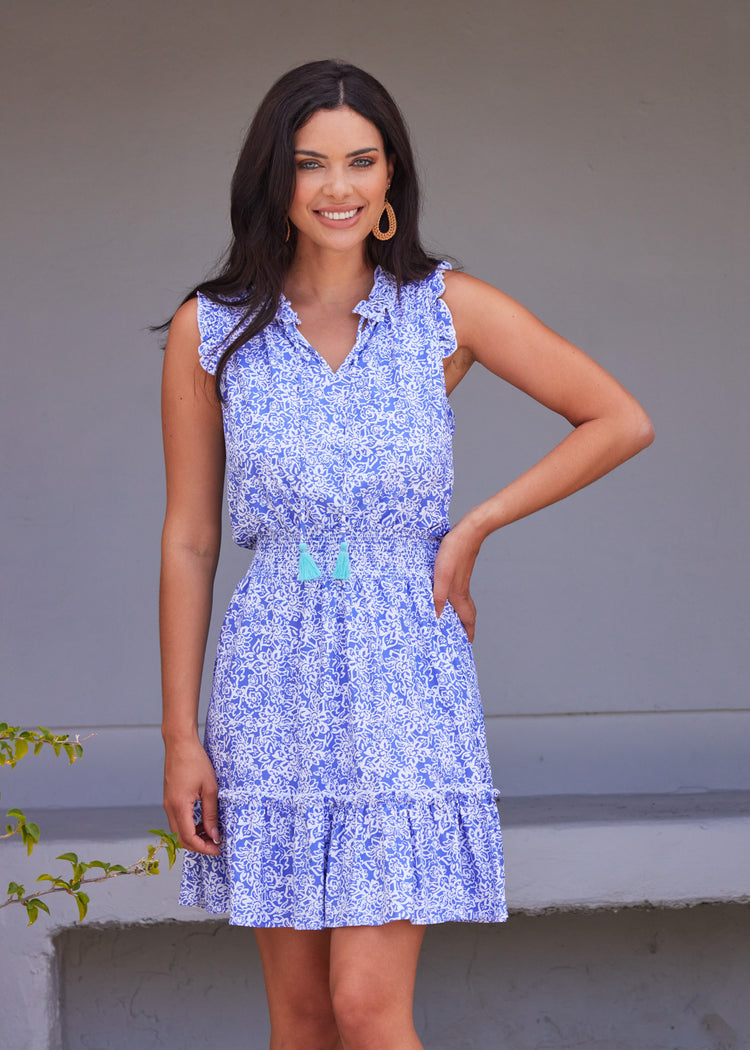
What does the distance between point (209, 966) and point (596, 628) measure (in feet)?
4.78

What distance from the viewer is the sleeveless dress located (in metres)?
2.07

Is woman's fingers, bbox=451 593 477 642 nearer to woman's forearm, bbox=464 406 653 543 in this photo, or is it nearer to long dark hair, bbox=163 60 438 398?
woman's forearm, bbox=464 406 653 543

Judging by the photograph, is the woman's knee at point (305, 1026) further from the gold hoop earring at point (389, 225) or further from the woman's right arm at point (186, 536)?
the gold hoop earring at point (389, 225)

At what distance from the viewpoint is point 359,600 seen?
2.16m

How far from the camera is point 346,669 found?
2.12 metres

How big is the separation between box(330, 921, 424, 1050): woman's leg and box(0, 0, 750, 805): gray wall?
206 centimetres

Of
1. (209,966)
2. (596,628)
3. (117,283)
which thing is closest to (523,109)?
(117,283)

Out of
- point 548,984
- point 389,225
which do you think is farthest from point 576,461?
point 548,984

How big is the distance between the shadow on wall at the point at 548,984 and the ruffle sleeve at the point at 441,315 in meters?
2.10

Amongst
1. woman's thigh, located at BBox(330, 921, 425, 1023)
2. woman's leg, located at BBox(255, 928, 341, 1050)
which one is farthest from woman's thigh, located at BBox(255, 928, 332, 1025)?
woman's thigh, located at BBox(330, 921, 425, 1023)

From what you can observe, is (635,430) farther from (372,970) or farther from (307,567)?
(372,970)

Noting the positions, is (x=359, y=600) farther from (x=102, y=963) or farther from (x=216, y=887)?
(x=102, y=963)

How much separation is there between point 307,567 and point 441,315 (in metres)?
0.48

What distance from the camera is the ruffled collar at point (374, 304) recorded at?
2268 mm
